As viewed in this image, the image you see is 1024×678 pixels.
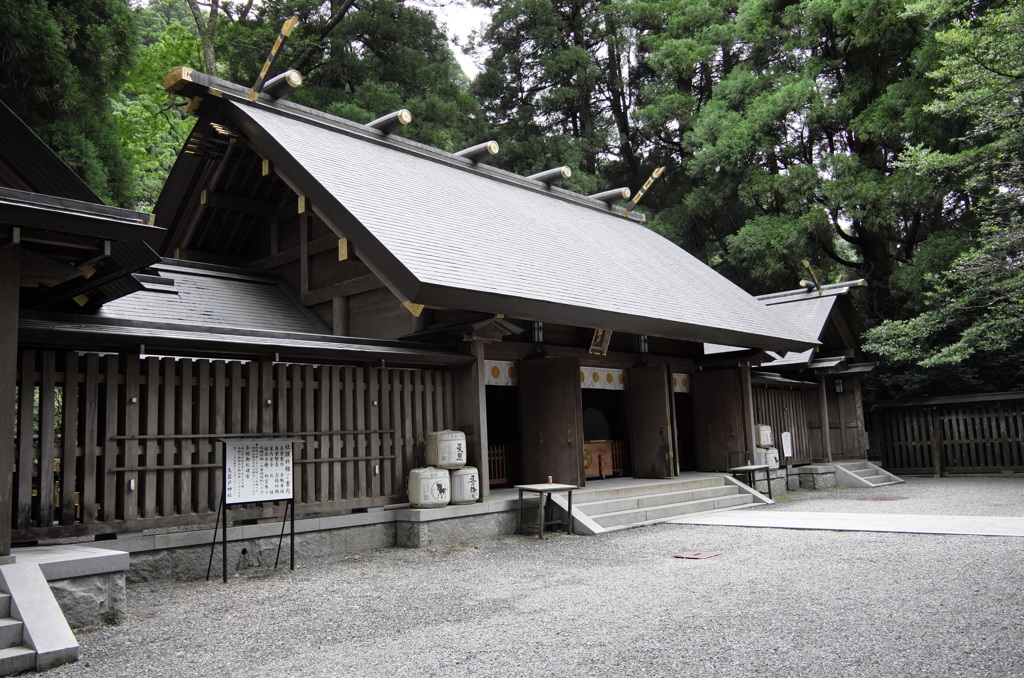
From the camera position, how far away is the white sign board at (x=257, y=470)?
6.85 metres

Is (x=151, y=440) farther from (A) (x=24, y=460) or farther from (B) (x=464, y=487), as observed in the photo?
(B) (x=464, y=487)

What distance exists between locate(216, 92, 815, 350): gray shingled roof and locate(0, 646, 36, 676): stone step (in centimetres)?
459

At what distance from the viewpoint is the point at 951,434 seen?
17.7 m

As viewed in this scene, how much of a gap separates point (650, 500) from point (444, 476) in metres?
3.60

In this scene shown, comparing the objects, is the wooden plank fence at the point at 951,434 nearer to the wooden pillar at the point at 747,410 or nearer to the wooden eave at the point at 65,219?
the wooden pillar at the point at 747,410

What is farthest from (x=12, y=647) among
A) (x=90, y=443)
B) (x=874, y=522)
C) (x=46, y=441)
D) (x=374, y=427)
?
(x=874, y=522)

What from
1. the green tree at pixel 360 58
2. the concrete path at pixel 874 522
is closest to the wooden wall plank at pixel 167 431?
the concrete path at pixel 874 522

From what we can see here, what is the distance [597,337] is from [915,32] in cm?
1371

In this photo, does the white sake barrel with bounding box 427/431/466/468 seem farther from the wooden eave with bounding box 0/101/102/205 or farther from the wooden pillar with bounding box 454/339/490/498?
the wooden eave with bounding box 0/101/102/205

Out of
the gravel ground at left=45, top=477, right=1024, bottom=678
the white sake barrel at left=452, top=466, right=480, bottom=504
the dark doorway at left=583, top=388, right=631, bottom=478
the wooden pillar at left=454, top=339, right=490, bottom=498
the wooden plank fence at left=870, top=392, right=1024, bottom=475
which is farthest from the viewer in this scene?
the wooden plank fence at left=870, top=392, right=1024, bottom=475

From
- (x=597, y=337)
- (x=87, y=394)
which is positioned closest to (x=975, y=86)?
(x=597, y=337)

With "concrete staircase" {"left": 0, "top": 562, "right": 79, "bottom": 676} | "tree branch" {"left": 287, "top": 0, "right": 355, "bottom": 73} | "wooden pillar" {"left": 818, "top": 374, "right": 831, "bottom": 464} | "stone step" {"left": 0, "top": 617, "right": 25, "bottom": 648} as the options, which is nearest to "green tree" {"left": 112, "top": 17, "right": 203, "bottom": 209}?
"tree branch" {"left": 287, "top": 0, "right": 355, "bottom": 73}

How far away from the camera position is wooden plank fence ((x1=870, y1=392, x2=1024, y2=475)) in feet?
55.2

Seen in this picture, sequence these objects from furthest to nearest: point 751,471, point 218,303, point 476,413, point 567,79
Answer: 1. point 567,79
2. point 751,471
3. point 218,303
4. point 476,413
